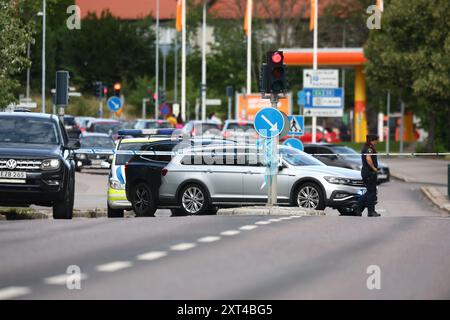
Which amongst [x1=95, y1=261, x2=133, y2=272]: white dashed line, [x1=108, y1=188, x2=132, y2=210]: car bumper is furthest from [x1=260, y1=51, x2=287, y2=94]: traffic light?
[x1=95, y1=261, x2=133, y2=272]: white dashed line

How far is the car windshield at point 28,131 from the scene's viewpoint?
23547mm

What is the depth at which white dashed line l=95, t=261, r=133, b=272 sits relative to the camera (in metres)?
12.8

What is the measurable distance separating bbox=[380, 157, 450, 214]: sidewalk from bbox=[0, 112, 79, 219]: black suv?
11.3m

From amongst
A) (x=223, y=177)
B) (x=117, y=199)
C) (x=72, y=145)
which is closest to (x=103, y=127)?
(x=117, y=199)

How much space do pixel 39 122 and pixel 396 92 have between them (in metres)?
48.6

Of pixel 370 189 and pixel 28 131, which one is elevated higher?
pixel 28 131

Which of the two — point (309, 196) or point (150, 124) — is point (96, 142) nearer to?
point (150, 124)

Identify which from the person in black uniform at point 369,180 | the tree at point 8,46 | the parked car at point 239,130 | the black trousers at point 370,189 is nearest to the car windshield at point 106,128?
the parked car at point 239,130

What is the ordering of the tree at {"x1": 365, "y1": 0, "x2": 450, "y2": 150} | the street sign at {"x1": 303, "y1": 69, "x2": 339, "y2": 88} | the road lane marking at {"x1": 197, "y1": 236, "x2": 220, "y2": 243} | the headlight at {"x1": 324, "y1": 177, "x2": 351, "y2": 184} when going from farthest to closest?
1. the tree at {"x1": 365, "y1": 0, "x2": 450, "y2": 150}
2. the street sign at {"x1": 303, "y1": 69, "x2": 339, "y2": 88}
3. the headlight at {"x1": 324, "y1": 177, "x2": 351, "y2": 184}
4. the road lane marking at {"x1": 197, "y1": 236, "x2": 220, "y2": 243}

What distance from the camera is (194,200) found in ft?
86.1

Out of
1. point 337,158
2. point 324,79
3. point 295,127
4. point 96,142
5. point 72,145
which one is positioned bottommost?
point 337,158

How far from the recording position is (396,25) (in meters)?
68.1

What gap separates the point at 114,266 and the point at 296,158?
15277 millimetres

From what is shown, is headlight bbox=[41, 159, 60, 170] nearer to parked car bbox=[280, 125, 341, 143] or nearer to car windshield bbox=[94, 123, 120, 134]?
car windshield bbox=[94, 123, 120, 134]
